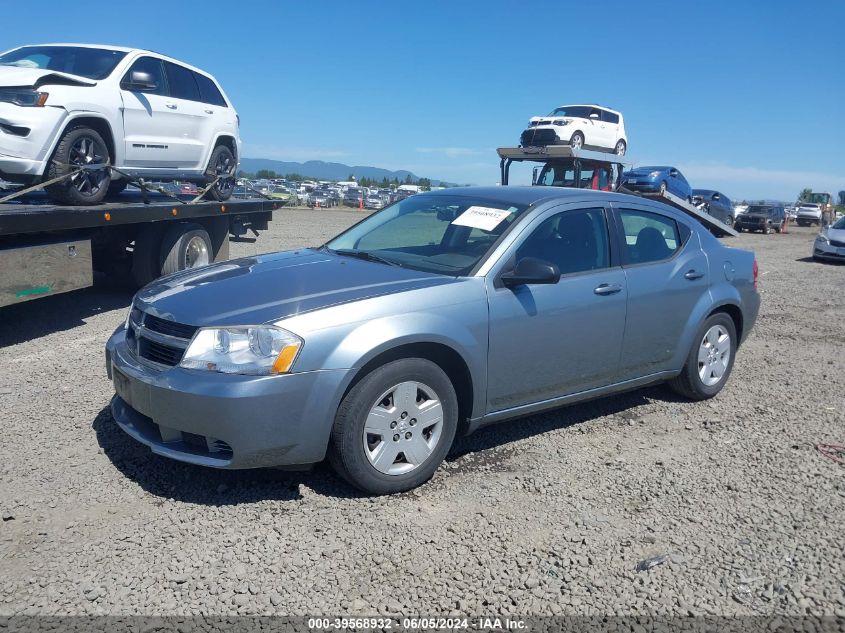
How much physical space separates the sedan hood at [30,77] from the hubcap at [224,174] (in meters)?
2.97

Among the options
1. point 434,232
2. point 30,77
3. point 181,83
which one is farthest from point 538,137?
point 434,232

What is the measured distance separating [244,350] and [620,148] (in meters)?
21.9

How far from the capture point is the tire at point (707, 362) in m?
5.37

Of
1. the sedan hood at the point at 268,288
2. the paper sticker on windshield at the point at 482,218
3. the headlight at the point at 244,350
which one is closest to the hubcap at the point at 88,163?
the sedan hood at the point at 268,288

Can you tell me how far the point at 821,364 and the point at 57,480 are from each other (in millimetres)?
6578

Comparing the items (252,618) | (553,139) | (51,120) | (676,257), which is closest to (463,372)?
(252,618)

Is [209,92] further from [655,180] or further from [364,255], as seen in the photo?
[655,180]

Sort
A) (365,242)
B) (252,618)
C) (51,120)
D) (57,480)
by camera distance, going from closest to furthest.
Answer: (252,618) → (57,480) → (365,242) → (51,120)

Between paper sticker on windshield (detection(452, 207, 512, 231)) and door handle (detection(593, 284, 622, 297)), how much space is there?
751 mm

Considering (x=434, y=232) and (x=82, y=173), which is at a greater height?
(x=82, y=173)

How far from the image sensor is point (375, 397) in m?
3.60

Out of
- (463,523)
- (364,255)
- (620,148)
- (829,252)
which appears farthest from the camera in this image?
(620,148)

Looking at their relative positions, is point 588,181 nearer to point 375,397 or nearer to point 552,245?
point 552,245

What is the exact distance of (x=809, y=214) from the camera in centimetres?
4238
